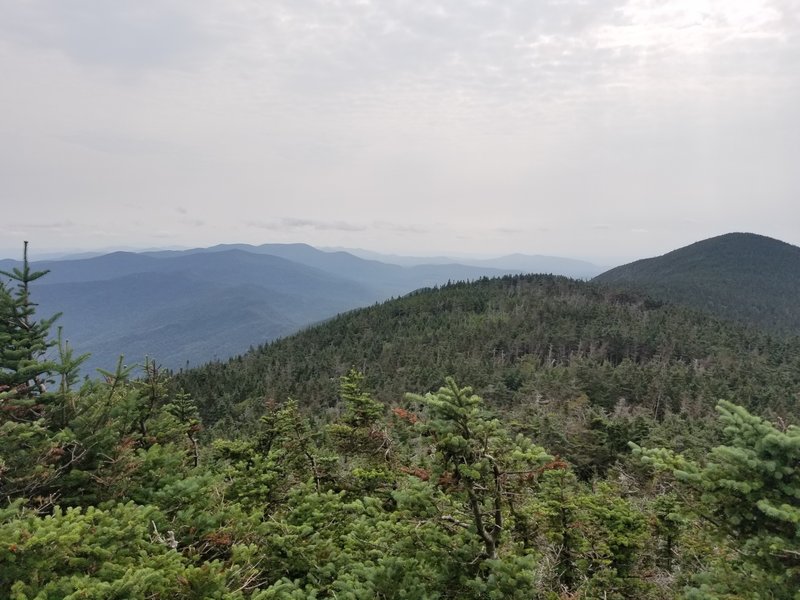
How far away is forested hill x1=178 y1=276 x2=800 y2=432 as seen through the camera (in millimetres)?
72938

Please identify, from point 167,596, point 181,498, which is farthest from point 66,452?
point 167,596

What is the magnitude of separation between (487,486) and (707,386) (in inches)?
3114

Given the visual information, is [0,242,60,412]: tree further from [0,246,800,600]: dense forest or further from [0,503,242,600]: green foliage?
[0,503,242,600]: green foliage

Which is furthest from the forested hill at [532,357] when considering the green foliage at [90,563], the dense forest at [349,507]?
the green foliage at [90,563]

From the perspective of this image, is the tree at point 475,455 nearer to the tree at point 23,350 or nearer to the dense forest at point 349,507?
the dense forest at point 349,507

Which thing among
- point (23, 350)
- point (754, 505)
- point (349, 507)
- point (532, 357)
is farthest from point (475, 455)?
point (532, 357)

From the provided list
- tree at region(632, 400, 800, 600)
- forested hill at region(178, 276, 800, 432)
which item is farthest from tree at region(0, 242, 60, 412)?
forested hill at region(178, 276, 800, 432)

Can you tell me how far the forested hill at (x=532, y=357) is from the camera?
239ft

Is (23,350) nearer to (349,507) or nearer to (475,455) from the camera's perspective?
(349,507)

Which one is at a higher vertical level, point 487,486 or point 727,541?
point 487,486

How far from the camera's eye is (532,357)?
110750 millimetres

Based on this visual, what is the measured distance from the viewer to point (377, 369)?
4673 inches

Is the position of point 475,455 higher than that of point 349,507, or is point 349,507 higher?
point 475,455

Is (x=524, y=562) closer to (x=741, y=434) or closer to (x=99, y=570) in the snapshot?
(x=741, y=434)
